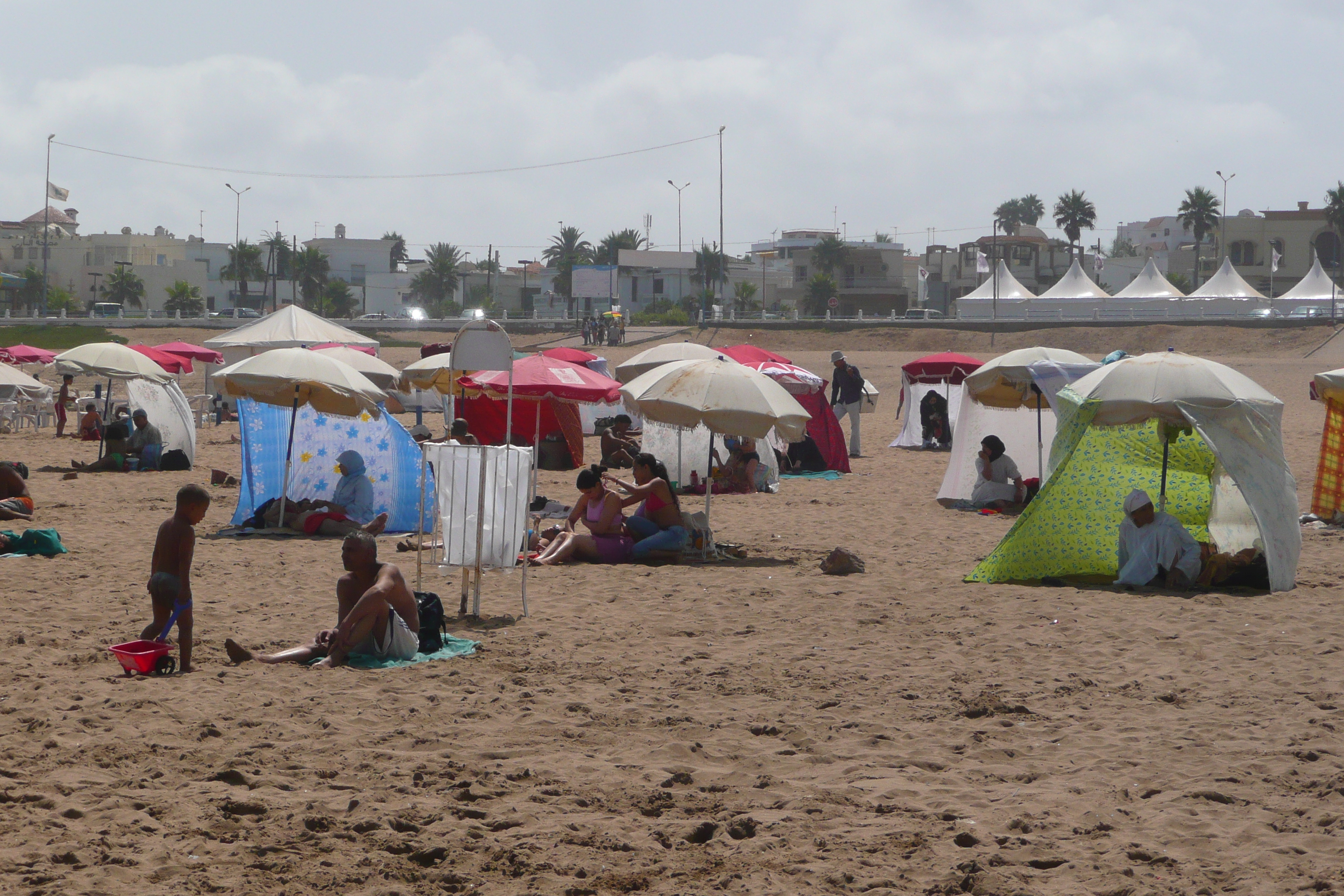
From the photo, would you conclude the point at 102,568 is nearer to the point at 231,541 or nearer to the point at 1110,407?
the point at 231,541

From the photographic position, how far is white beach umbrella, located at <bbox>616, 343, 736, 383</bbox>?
51.3ft

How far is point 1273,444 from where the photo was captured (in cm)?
914

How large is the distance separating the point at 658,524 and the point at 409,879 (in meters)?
6.35

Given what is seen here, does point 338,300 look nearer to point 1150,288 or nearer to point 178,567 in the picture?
point 1150,288

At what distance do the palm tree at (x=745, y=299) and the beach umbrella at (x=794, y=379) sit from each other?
59.5m

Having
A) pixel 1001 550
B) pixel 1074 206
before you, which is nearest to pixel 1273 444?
pixel 1001 550

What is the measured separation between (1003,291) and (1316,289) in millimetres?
13924

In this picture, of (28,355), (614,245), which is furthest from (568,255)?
(28,355)

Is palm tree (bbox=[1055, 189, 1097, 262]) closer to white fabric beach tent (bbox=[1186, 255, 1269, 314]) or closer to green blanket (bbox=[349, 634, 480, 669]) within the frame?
white fabric beach tent (bbox=[1186, 255, 1269, 314])

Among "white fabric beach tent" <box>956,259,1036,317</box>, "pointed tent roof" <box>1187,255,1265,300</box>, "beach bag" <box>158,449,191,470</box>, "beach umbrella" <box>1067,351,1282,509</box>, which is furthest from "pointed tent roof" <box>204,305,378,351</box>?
"pointed tent roof" <box>1187,255,1265,300</box>

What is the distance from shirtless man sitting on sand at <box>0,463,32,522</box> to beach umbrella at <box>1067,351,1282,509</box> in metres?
9.35

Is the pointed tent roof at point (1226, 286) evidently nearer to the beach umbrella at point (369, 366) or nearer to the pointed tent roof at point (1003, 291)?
the pointed tent roof at point (1003, 291)

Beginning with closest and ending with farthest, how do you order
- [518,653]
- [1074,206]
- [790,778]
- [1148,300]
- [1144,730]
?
[790,778] < [1144,730] < [518,653] < [1148,300] < [1074,206]

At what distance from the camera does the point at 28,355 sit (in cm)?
2853
